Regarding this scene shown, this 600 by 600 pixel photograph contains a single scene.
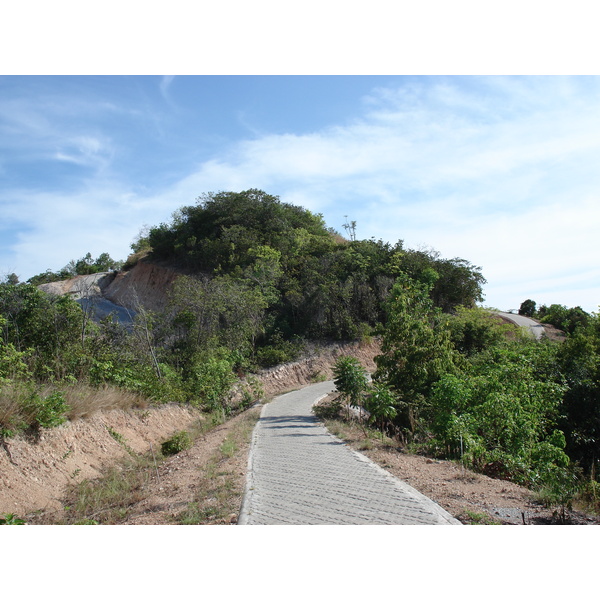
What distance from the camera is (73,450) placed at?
9820 mm

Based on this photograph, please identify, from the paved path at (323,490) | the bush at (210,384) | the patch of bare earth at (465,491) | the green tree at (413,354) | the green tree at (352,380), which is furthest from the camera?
the bush at (210,384)

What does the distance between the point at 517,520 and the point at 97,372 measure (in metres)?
11.7

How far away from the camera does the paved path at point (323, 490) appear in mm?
5281

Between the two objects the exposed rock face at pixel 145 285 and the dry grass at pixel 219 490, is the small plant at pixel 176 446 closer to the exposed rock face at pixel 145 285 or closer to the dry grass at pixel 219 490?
the dry grass at pixel 219 490

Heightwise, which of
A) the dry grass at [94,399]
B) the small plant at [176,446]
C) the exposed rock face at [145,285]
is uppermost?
the exposed rock face at [145,285]

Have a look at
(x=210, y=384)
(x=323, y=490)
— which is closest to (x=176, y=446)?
(x=210, y=384)

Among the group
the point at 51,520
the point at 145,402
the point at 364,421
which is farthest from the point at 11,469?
the point at 364,421

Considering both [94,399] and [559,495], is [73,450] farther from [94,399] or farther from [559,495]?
[559,495]

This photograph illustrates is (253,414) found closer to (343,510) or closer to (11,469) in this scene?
(11,469)

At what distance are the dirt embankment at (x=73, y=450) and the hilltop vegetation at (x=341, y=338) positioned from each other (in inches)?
18.5

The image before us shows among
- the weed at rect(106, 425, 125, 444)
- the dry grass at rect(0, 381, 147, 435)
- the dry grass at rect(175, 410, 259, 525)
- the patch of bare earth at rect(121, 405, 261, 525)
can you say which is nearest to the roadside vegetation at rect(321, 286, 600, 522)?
the dry grass at rect(175, 410, 259, 525)

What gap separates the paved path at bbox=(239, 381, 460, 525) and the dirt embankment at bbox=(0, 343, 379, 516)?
350 centimetres

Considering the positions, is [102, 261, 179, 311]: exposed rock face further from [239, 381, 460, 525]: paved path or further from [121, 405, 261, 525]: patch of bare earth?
[239, 381, 460, 525]: paved path

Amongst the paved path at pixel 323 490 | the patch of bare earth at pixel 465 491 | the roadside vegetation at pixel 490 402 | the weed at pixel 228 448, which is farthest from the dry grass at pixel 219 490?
the roadside vegetation at pixel 490 402
